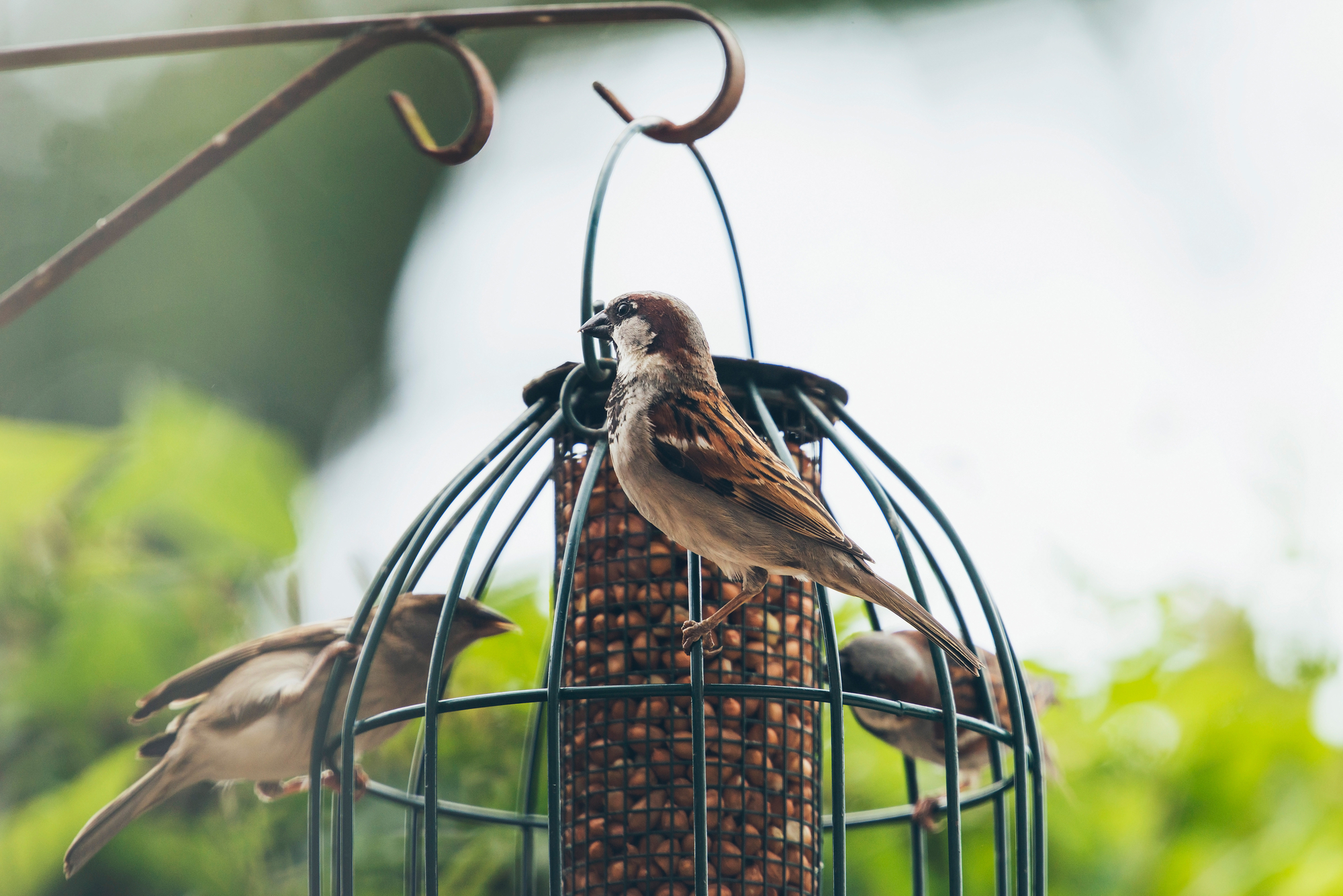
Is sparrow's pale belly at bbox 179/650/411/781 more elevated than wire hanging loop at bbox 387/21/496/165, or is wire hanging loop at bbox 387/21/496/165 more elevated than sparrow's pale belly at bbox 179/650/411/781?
wire hanging loop at bbox 387/21/496/165

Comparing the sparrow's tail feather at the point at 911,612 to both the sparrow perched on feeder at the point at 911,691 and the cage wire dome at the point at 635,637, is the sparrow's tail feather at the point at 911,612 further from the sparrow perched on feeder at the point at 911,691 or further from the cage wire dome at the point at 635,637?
the sparrow perched on feeder at the point at 911,691

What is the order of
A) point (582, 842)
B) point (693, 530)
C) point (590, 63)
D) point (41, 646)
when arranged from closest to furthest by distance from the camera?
point (693, 530) < point (582, 842) < point (41, 646) < point (590, 63)

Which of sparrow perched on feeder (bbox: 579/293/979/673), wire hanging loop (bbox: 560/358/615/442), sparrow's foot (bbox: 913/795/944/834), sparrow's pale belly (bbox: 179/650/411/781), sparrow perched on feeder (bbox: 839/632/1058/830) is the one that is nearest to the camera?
sparrow perched on feeder (bbox: 579/293/979/673)

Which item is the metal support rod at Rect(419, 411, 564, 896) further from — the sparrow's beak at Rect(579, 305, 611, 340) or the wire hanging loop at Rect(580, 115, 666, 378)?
the sparrow's beak at Rect(579, 305, 611, 340)

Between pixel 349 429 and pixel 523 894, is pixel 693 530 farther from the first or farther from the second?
pixel 349 429

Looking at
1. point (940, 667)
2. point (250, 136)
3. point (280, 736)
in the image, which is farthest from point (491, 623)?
point (250, 136)

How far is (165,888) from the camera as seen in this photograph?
10.7ft

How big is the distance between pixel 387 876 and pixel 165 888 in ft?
1.92

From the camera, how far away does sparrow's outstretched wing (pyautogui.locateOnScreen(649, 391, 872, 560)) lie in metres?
2.25

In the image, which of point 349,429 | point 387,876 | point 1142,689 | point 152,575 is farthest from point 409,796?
point 349,429

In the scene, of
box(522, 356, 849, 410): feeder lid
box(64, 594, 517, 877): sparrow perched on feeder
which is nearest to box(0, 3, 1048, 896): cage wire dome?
box(522, 356, 849, 410): feeder lid

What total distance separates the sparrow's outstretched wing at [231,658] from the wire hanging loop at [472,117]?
1.25m

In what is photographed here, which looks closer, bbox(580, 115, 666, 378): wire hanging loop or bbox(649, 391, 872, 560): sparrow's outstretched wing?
bbox(649, 391, 872, 560): sparrow's outstretched wing

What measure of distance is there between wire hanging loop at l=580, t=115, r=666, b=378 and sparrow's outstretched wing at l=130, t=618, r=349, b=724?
96 centimetres
